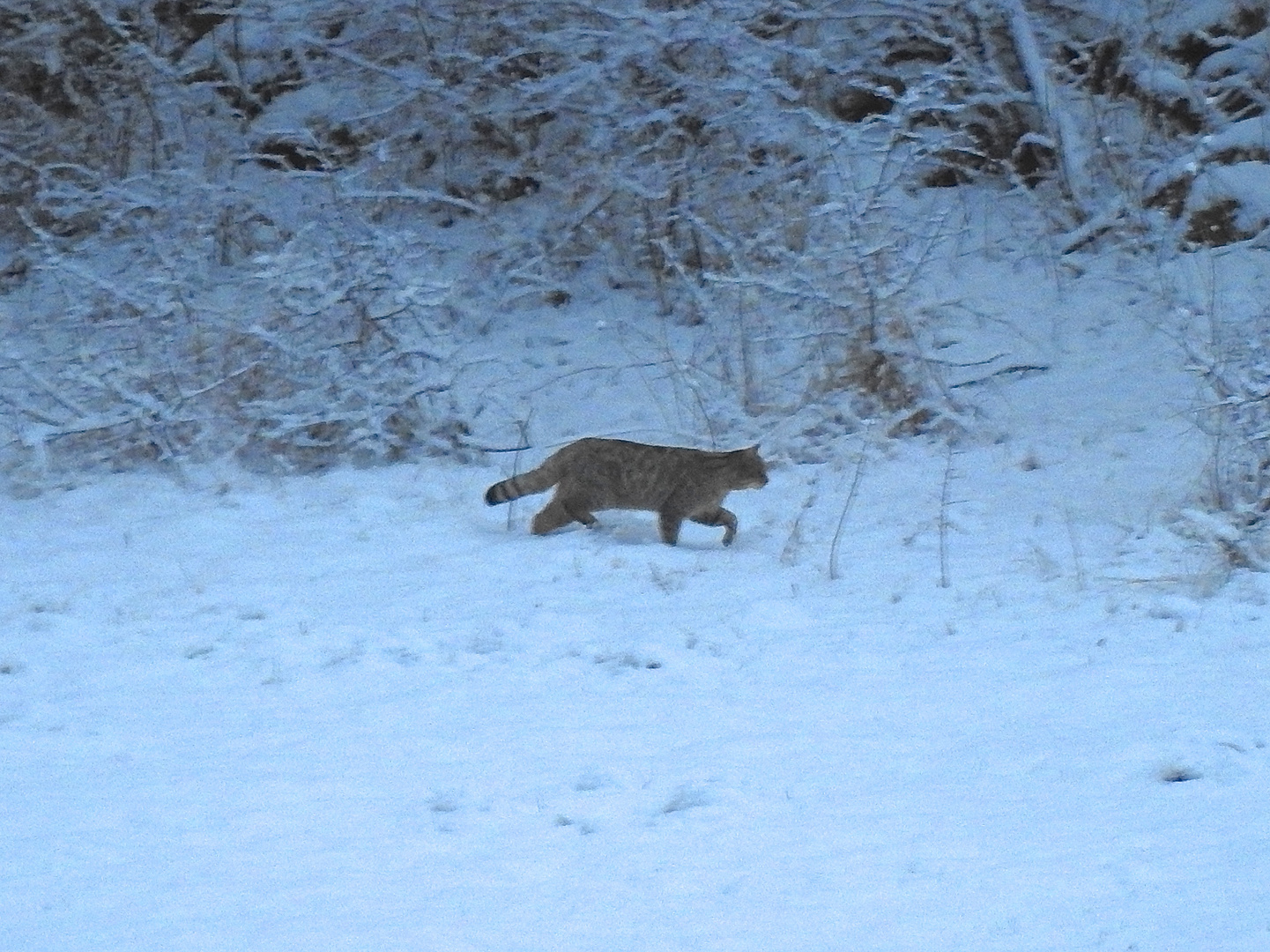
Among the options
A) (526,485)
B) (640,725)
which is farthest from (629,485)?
(640,725)

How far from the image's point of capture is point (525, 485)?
863 centimetres

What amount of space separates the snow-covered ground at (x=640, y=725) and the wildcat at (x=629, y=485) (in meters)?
0.20

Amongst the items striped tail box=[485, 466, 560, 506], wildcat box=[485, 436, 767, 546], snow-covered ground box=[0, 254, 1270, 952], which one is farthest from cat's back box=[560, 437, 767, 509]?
snow-covered ground box=[0, 254, 1270, 952]

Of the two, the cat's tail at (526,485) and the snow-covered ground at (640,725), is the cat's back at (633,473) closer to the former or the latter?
the cat's tail at (526,485)

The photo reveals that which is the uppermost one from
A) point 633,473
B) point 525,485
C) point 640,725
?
point 640,725

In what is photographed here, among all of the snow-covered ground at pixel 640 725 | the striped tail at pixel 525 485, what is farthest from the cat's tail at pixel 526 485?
the snow-covered ground at pixel 640 725

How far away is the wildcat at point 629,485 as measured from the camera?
8.51m

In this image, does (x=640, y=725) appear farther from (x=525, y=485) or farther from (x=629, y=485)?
(x=525, y=485)

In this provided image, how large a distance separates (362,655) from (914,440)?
5266 millimetres

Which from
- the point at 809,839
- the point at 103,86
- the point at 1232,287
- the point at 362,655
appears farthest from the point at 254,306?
the point at 809,839

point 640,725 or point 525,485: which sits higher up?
point 640,725

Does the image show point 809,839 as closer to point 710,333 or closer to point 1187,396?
point 1187,396

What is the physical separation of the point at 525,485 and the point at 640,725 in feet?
10.5

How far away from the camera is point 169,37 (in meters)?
15.8
